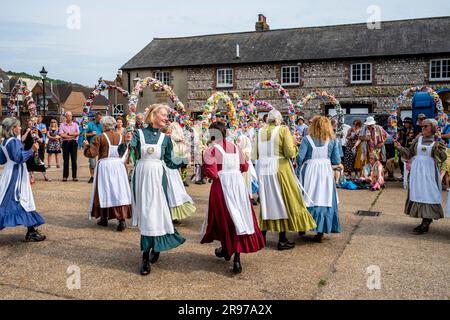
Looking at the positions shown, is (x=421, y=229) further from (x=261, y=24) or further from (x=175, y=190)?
(x=261, y=24)

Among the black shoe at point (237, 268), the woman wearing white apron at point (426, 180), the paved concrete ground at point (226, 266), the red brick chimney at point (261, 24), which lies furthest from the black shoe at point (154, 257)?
the red brick chimney at point (261, 24)

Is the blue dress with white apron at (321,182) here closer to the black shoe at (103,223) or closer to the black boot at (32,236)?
the black shoe at (103,223)

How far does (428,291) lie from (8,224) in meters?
5.08

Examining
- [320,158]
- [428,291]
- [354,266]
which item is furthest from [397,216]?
[428,291]

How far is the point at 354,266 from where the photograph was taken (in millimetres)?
4812

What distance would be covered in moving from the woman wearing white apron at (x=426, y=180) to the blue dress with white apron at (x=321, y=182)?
4.48 ft

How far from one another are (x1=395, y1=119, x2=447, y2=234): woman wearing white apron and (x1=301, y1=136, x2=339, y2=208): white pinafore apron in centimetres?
147

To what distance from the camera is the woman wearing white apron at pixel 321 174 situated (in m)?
5.84

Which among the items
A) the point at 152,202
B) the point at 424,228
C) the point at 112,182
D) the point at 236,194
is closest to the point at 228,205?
the point at 236,194

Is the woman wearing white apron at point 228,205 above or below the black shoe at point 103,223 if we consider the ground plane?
above

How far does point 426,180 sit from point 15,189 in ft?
19.6

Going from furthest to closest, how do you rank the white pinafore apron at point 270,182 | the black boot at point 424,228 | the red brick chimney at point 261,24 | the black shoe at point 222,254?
1. the red brick chimney at point 261,24
2. the black boot at point 424,228
3. the white pinafore apron at point 270,182
4. the black shoe at point 222,254

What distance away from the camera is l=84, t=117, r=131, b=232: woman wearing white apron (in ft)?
22.0

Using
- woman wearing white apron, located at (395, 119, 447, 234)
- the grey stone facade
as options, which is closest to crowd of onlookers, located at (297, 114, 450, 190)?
woman wearing white apron, located at (395, 119, 447, 234)
